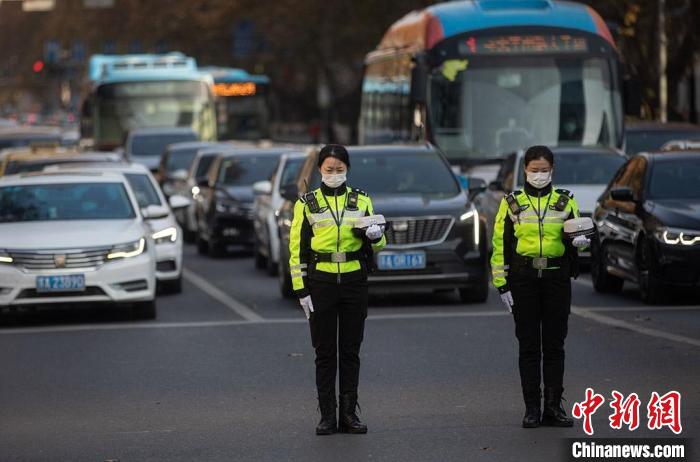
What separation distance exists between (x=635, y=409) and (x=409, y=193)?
8.89m

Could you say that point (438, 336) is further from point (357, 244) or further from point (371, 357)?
point (357, 244)

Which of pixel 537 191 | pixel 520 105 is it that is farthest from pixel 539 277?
pixel 520 105

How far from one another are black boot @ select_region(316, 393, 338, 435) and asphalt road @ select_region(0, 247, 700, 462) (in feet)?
0.27

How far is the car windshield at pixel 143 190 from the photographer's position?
877 inches

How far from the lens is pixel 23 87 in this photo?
147250 millimetres

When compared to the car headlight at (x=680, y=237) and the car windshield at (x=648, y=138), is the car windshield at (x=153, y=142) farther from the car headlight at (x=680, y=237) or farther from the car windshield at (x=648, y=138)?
the car headlight at (x=680, y=237)

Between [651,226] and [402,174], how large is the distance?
303cm

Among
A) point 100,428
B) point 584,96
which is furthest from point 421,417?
point 584,96

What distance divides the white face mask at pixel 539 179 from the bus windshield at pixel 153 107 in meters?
37.4

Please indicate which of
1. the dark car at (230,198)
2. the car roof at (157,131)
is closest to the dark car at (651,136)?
the dark car at (230,198)

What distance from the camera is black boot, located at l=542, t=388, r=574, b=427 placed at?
10.4m

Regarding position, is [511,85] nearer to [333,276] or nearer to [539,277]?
[539,277]

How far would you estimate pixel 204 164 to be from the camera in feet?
110
